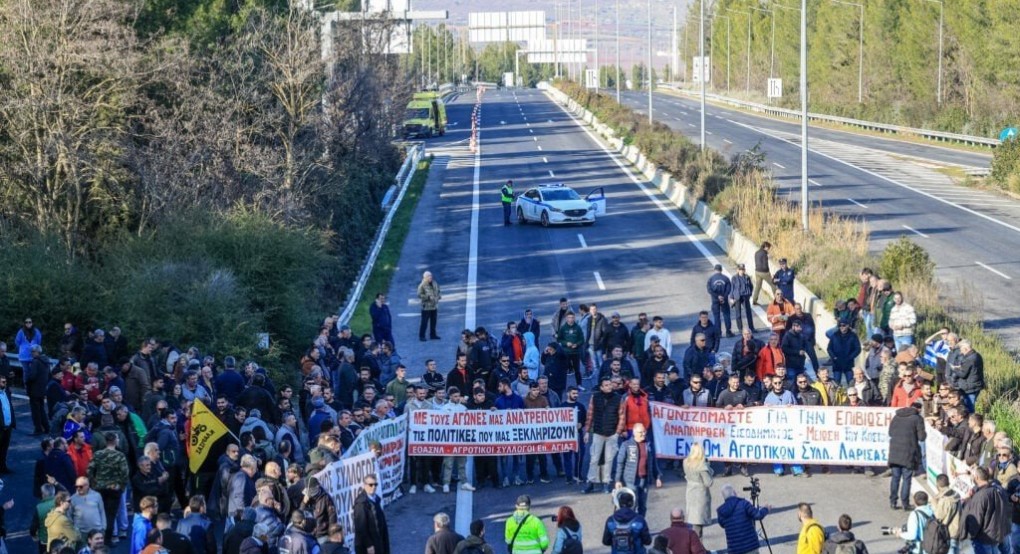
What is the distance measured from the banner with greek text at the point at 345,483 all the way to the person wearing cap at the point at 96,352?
677 centimetres

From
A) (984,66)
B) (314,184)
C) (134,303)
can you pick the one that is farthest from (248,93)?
(984,66)

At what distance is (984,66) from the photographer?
254ft

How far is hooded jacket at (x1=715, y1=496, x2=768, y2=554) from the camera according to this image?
48.0 feet

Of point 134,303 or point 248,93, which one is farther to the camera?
point 248,93

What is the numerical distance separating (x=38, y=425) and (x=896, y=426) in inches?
483

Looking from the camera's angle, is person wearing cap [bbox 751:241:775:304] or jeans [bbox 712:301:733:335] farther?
person wearing cap [bbox 751:241:775:304]

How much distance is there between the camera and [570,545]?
13.9 metres

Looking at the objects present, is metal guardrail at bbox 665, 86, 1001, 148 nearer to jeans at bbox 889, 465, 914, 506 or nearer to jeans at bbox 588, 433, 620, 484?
jeans at bbox 889, 465, 914, 506

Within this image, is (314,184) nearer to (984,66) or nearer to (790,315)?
(790,315)

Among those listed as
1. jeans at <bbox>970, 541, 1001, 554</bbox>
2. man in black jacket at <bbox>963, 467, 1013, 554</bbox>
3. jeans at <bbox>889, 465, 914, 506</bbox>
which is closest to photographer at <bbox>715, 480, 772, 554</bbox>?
man in black jacket at <bbox>963, 467, 1013, 554</bbox>

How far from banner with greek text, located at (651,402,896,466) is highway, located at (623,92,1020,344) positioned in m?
9.42

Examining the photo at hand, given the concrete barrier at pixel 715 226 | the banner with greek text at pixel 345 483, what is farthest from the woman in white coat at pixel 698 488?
the concrete barrier at pixel 715 226

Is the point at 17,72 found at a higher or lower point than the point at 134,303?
higher

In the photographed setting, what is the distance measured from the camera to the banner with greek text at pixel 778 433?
1866cm
